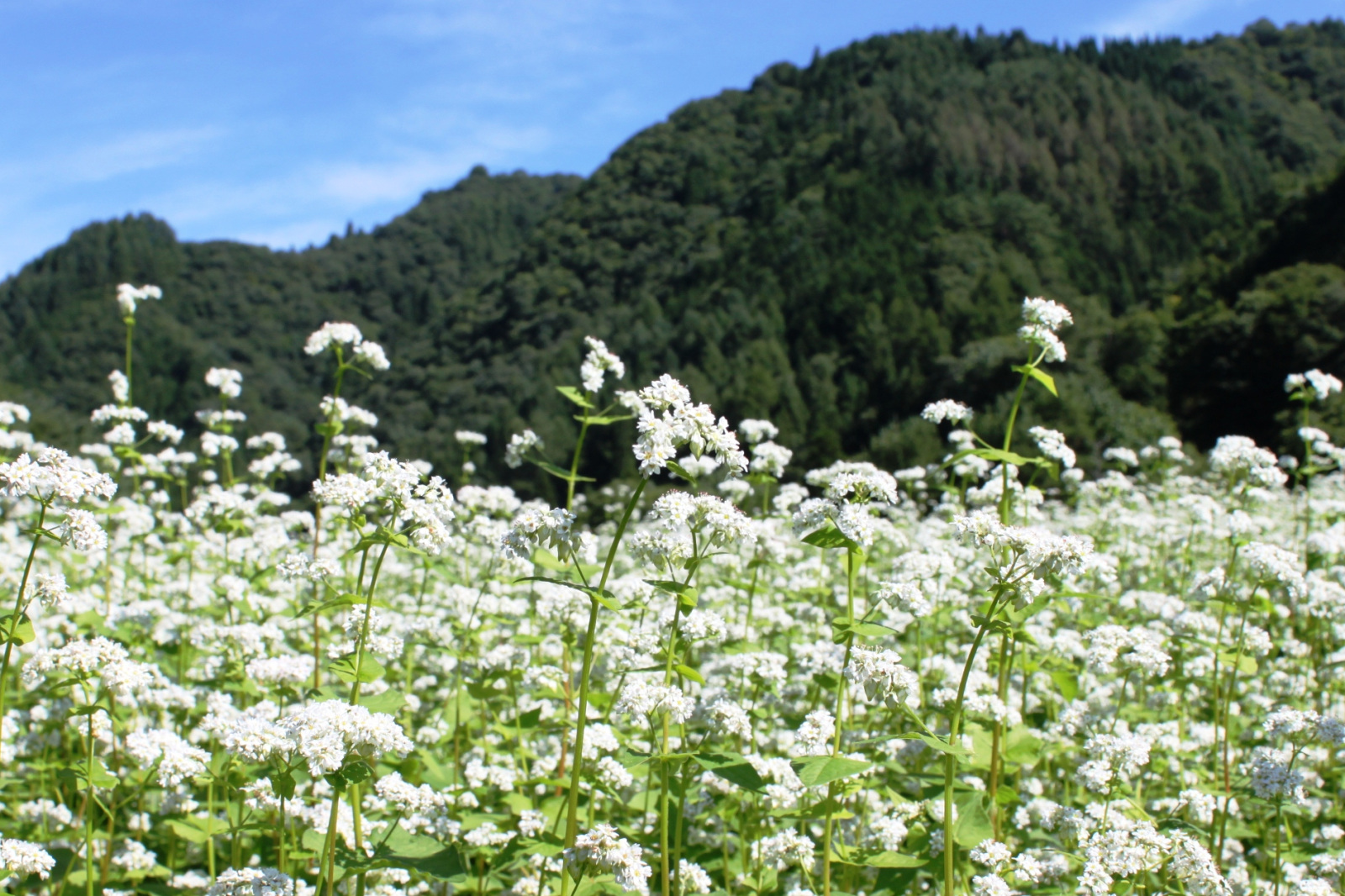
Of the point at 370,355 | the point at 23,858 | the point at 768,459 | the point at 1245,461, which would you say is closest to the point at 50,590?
the point at 23,858

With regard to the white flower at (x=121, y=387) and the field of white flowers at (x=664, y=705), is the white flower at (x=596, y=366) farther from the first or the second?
the white flower at (x=121, y=387)

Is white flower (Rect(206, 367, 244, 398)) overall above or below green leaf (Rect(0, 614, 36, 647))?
above

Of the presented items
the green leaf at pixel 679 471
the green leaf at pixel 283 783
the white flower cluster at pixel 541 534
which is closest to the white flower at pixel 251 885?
the green leaf at pixel 283 783

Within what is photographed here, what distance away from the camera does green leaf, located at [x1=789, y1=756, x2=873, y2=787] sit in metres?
3.01

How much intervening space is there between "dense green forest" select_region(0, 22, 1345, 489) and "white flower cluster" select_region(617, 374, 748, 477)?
27.8m

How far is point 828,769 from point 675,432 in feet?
4.39

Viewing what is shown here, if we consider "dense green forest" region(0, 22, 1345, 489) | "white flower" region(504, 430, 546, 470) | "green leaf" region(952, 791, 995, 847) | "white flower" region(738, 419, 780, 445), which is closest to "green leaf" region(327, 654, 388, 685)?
"white flower" region(504, 430, 546, 470)

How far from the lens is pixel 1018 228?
9106cm

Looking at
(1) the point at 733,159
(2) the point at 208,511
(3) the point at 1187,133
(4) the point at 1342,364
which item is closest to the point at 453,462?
(4) the point at 1342,364

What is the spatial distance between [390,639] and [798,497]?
453 centimetres

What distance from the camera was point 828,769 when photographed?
3.11 metres

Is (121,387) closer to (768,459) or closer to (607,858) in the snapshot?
(768,459)

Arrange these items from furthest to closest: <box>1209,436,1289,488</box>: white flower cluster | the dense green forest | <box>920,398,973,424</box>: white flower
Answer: the dense green forest
<box>1209,436,1289,488</box>: white flower cluster
<box>920,398,973,424</box>: white flower

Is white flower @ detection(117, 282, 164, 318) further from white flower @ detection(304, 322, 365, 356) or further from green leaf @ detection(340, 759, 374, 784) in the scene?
green leaf @ detection(340, 759, 374, 784)
